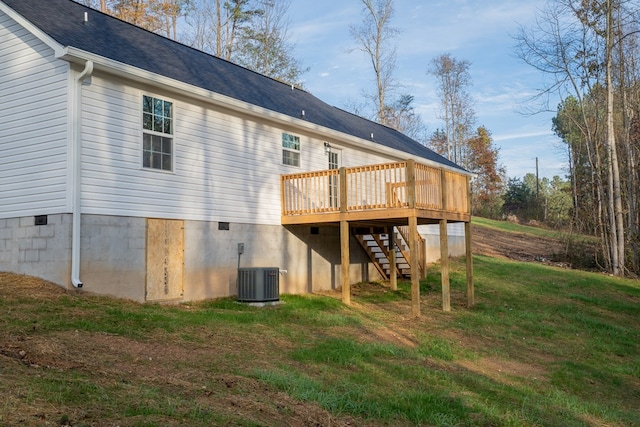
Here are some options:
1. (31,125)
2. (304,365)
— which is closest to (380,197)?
(304,365)

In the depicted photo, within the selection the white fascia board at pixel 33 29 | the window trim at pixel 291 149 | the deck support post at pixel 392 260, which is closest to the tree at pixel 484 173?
the deck support post at pixel 392 260

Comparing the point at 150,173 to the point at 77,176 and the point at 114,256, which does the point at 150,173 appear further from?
the point at 114,256

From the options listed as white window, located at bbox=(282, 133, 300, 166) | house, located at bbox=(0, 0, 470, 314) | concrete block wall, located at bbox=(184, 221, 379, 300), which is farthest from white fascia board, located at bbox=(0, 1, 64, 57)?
white window, located at bbox=(282, 133, 300, 166)

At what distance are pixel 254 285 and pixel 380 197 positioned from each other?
140 inches

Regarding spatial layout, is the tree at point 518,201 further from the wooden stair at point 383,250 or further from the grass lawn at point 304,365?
the grass lawn at point 304,365

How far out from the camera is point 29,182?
9.69 metres

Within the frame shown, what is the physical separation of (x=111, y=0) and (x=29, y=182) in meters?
18.1

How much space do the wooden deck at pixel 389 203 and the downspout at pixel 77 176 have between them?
18.0 feet

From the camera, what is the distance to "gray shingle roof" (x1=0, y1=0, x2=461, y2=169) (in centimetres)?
996

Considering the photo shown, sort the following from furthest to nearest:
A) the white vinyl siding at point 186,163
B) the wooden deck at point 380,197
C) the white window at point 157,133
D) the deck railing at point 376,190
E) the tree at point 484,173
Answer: the tree at point 484,173, the deck railing at point 376,190, the wooden deck at point 380,197, the white window at point 157,133, the white vinyl siding at point 186,163

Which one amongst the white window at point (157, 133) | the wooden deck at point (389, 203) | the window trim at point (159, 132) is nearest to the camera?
the window trim at point (159, 132)

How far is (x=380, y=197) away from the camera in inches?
488

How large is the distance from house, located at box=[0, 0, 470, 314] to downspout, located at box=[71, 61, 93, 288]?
2 cm

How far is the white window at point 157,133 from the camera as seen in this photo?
1037 centimetres
